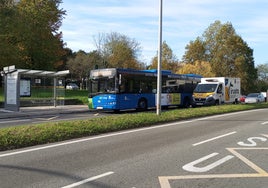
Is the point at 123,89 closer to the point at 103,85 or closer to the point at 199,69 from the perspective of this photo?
the point at 103,85

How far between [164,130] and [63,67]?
77.1 meters

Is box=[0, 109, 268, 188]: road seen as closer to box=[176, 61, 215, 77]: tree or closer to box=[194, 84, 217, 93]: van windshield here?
box=[194, 84, 217, 93]: van windshield

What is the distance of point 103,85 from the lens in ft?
82.2

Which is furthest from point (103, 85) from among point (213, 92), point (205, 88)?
point (213, 92)

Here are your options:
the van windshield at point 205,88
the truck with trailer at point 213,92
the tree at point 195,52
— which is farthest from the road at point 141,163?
the tree at point 195,52

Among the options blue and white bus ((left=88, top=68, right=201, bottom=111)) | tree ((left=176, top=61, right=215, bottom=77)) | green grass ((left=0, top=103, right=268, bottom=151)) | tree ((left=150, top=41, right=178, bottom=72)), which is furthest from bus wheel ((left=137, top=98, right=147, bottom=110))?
tree ((left=150, top=41, right=178, bottom=72))

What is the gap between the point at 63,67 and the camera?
291 ft

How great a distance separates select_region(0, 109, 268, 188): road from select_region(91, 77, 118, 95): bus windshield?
12697mm

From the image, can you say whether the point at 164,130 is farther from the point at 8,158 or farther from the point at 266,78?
the point at 266,78

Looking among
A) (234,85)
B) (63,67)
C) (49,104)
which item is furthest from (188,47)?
(49,104)

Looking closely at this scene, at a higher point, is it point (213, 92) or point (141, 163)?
point (213, 92)

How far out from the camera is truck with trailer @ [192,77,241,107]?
31.2 m

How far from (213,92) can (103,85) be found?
10.9 metres

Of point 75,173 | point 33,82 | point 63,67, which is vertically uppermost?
point 63,67
